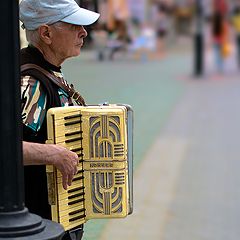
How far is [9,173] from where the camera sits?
2373 mm

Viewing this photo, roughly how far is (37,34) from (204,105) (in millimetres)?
11951

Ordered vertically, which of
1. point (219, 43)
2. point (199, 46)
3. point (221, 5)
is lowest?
point (199, 46)

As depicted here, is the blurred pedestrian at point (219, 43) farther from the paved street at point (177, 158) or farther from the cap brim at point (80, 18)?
the cap brim at point (80, 18)

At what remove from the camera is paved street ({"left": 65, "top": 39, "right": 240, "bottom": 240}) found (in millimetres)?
6254

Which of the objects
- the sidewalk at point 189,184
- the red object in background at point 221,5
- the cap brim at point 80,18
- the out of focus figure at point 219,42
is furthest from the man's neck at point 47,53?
the red object in background at point 221,5

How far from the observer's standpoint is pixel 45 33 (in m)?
2.90

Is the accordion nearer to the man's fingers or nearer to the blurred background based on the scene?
the man's fingers

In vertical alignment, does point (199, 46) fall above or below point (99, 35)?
above

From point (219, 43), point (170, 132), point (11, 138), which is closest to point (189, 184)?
point (170, 132)

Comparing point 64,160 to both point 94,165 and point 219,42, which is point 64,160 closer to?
point 94,165

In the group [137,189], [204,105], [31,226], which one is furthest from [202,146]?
[31,226]

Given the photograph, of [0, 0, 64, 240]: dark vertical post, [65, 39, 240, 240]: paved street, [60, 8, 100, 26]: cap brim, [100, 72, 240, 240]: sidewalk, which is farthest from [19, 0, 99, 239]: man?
[100, 72, 240, 240]: sidewalk

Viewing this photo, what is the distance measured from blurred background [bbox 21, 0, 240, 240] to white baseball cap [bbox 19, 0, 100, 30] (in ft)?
2.08

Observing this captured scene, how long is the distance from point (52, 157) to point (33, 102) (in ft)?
0.75
